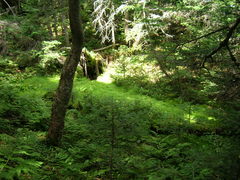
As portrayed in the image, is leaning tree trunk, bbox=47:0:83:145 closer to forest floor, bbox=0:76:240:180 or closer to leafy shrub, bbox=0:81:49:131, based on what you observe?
forest floor, bbox=0:76:240:180

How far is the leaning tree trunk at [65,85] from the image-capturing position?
3546 millimetres

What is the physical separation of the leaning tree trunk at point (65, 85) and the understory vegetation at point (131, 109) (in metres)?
0.28

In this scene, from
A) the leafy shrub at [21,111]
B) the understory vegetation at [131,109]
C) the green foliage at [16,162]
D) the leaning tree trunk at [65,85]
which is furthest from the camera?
the leafy shrub at [21,111]

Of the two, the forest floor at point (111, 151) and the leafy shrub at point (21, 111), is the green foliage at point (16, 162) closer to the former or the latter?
the forest floor at point (111, 151)

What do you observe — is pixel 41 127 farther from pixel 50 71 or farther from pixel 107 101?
pixel 50 71

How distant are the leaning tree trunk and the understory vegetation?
11.0 inches

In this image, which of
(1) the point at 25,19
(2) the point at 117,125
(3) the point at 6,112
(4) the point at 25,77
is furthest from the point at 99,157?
(4) the point at 25,77

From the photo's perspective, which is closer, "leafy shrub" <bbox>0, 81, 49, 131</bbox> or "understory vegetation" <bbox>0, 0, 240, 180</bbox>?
"understory vegetation" <bbox>0, 0, 240, 180</bbox>

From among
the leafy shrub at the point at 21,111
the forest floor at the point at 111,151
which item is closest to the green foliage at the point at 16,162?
the forest floor at the point at 111,151

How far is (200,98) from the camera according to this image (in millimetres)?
9609

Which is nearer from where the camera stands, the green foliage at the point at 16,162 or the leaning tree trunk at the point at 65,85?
the green foliage at the point at 16,162

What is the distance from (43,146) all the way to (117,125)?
1.72 metres

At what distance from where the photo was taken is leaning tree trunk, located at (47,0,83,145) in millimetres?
3546

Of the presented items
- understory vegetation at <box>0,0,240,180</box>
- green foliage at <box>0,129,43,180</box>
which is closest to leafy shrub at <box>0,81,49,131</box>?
understory vegetation at <box>0,0,240,180</box>
